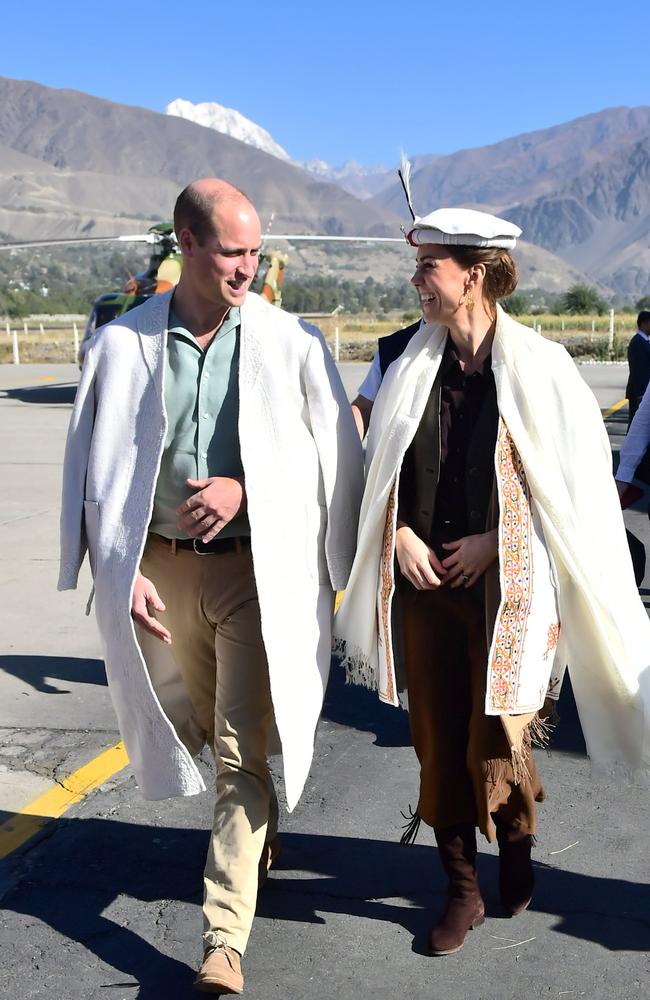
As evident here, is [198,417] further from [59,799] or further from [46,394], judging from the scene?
[46,394]

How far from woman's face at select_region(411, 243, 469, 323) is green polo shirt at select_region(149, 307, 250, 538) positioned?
21.9 inches

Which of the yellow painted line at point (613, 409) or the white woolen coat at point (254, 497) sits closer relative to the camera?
the white woolen coat at point (254, 497)

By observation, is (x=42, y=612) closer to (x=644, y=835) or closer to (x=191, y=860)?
(x=191, y=860)

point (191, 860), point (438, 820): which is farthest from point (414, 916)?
point (191, 860)

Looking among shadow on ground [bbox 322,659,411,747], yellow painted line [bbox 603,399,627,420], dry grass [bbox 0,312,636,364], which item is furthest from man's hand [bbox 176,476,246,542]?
dry grass [bbox 0,312,636,364]

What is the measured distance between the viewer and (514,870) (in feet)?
12.2

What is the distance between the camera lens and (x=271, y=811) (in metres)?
3.94

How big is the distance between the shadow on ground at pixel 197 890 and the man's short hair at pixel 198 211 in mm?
2013

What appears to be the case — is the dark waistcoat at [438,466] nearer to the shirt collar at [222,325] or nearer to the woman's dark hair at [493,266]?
the woman's dark hair at [493,266]

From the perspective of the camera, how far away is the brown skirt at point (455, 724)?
3.51 metres

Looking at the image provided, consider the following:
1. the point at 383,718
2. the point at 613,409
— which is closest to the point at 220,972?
the point at 383,718

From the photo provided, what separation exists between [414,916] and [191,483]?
1.50 meters

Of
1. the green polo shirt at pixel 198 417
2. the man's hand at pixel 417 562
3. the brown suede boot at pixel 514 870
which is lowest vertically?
Result: the brown suede boot at pixel 514 870

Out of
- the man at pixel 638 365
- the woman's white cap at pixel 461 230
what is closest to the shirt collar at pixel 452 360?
the woman's white cap at pixel 461 230
